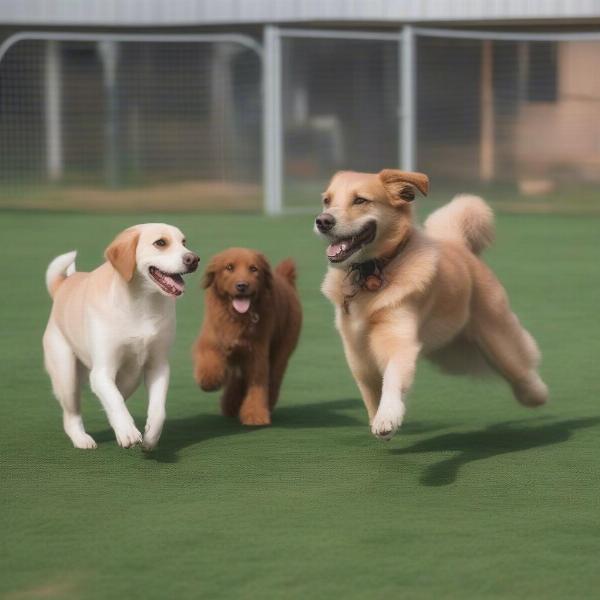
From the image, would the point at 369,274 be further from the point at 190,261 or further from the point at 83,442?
the point at 83,442

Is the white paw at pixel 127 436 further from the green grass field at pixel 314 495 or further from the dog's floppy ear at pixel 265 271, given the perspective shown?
the dog's floppy ear at pixel 265 271

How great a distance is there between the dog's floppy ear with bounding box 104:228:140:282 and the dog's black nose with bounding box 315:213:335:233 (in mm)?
727

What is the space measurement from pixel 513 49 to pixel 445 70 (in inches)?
38.3

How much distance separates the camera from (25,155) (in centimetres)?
1991

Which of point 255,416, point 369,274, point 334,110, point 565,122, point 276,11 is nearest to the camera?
point 369,274

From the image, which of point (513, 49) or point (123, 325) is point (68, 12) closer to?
point (513, 49)

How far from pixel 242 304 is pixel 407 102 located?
12814 millimetres

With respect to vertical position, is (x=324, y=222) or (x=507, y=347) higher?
(x=324, y=222)

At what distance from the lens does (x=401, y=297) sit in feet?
18.5

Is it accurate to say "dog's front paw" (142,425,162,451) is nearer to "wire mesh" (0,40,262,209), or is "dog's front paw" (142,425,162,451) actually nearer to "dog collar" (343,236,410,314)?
"dog collar" (343,236,410,314)

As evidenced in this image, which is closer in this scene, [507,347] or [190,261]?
[190,261]

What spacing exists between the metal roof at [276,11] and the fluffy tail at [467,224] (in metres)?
13.5

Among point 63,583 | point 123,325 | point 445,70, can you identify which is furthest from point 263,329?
point 445,70

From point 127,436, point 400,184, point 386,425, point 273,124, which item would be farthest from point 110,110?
point 386,425
